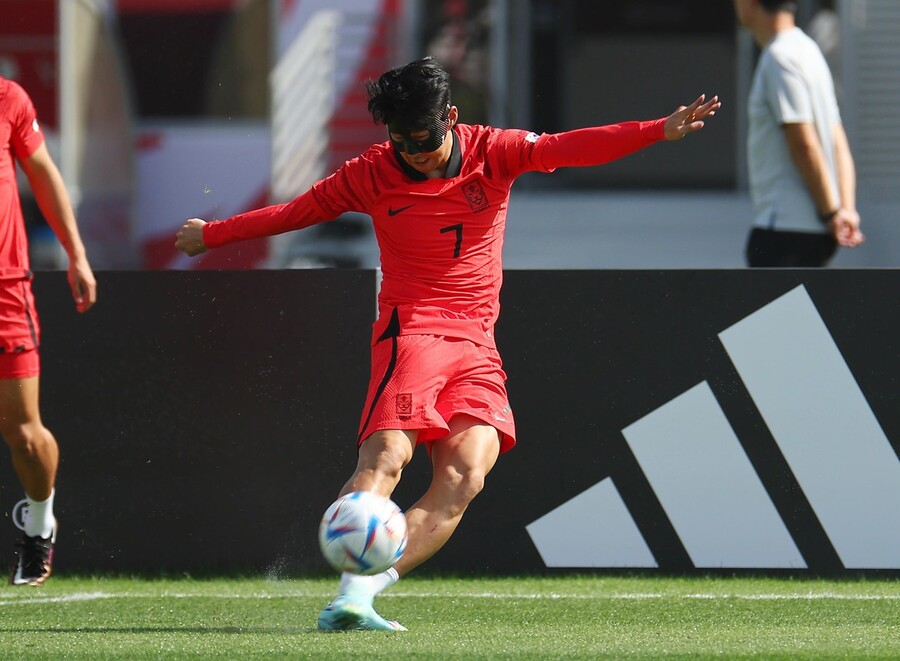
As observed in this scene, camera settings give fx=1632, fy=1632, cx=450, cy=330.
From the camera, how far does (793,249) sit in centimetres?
675

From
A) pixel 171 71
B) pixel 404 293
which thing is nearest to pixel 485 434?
pixel 404 293

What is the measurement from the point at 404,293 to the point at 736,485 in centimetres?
169

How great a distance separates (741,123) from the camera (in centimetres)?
1289

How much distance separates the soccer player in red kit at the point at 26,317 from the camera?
230 inches

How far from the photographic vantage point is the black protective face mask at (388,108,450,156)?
495 cm

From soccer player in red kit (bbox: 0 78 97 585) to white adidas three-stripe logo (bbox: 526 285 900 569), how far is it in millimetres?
1824

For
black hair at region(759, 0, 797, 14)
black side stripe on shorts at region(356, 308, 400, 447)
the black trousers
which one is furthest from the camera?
black hair at region(759, 0, 797, 14)

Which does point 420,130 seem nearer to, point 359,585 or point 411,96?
point 411,96

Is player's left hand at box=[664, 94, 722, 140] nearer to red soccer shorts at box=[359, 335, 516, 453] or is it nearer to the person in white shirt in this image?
red soccer shorts at box=[359, 335, 516, 453]

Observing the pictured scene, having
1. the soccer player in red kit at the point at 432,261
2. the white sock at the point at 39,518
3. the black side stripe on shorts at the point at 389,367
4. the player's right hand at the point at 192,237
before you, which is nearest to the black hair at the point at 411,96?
the soccer player in red kit at the point at 432,261

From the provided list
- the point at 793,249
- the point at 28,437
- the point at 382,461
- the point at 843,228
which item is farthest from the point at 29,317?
the point at 843,228

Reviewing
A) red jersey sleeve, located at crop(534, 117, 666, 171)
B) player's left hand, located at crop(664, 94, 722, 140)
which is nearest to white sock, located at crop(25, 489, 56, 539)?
red jersey sleeve, located at crop(534, 117, 666, 171)

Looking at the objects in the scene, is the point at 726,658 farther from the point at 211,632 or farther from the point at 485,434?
the point at 211,632

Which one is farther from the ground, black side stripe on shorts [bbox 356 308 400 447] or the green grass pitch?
black side stripe on shorts [bbox 356 308 400 447]
